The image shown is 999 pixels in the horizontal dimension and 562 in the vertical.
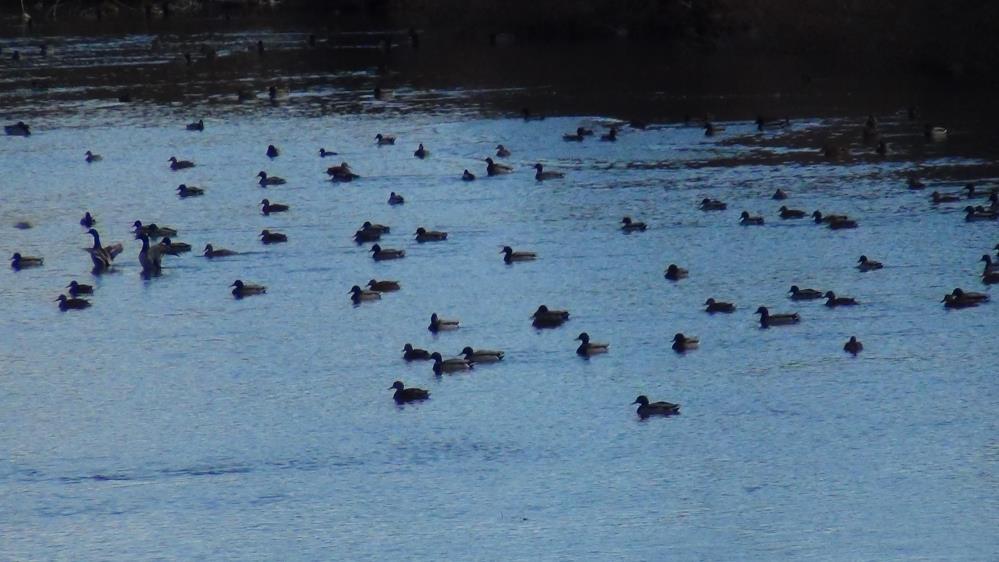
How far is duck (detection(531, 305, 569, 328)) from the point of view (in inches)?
1124

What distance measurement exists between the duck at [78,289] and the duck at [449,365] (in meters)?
7.39

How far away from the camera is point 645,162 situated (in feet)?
133

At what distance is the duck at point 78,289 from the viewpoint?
102 ft

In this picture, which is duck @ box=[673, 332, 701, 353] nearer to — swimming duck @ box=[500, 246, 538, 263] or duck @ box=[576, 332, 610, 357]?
duck @ box=[576, 332, 610, 357]

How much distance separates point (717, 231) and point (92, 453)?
13846 mm

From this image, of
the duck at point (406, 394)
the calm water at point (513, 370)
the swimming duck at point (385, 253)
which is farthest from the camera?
the swimming duck at point (385, 253)

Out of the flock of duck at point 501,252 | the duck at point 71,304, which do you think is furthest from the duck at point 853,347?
the duck at point 71,304

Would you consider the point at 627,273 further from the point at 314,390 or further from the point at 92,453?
the point at 92,453

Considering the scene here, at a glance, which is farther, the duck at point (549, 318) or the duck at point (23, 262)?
the duck at point (23, 262)

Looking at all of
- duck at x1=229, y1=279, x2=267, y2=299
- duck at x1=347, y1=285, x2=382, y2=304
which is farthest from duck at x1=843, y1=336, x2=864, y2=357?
duck at x1=229, y1=279, x2=267, y2=299

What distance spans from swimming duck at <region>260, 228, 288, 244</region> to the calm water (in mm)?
382

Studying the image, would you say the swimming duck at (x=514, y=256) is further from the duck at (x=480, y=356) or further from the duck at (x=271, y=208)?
the duck at (x=271, y=208)

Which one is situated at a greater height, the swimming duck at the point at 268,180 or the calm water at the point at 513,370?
the swimming duck at the point at 268,180

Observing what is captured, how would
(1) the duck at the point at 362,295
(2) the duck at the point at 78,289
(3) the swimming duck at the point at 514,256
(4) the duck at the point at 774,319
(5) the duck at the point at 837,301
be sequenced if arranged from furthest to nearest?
(3) the swimming duck at the point at 514,256, (2) the duck at the point at 78,289, (1) the duck at the point at 362,295, (5) the duck at the point at 837,301, (4) the duck at the point at 774,319
